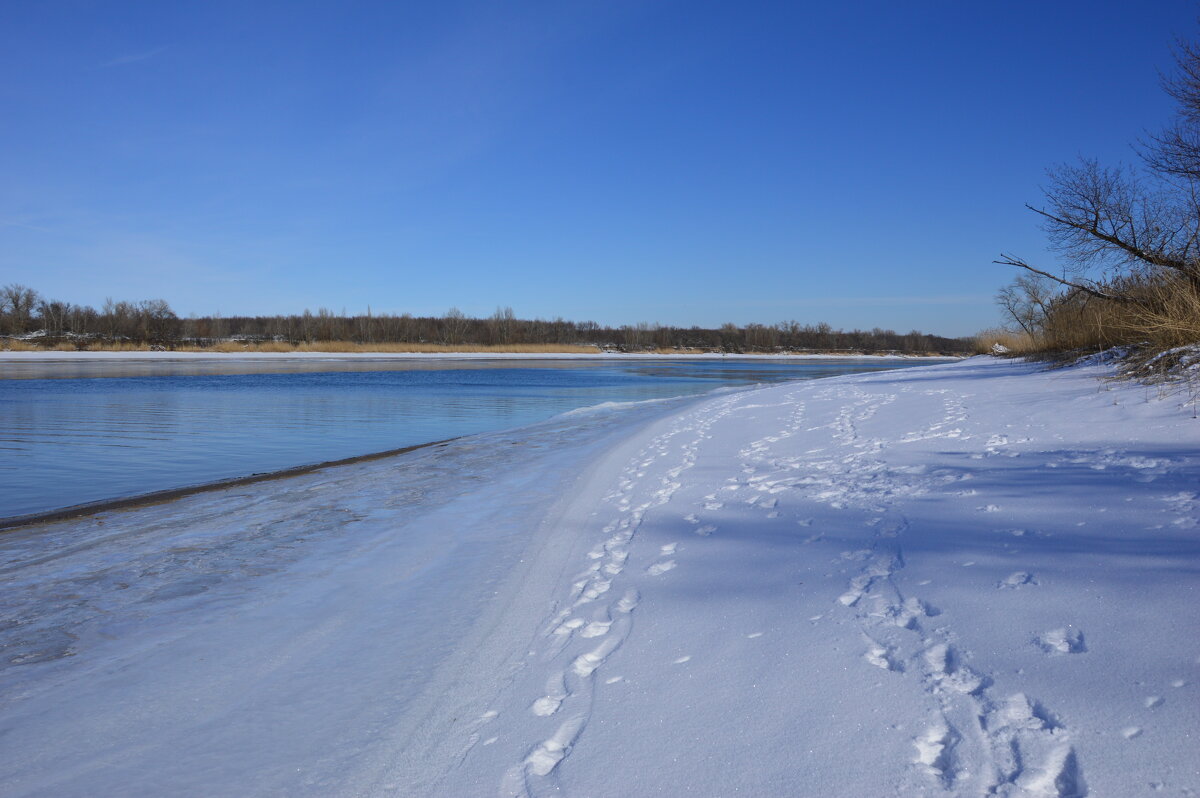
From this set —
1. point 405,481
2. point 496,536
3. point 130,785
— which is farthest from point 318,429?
point 130,785

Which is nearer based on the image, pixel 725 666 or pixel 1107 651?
pixel 1107 651

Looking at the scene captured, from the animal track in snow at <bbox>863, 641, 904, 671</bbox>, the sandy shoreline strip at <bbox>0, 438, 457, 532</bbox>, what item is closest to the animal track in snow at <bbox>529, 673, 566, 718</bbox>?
the animal track in snow at <bbox>863, 641, 904, 671</bbox>

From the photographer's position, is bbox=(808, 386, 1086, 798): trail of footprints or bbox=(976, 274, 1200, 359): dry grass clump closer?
bbox=(808, 386, 1086, 798): trail of footprints

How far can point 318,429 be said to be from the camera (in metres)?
13.5

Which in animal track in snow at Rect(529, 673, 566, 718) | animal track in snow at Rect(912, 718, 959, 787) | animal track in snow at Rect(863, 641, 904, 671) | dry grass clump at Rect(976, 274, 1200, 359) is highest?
dry grass clump at Rect(976, 274, 1200, 359)

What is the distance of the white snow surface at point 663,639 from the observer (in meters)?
2.21

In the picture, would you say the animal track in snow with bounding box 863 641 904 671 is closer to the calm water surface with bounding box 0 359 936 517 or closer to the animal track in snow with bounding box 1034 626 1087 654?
the animal track in snow with bounding box 1034 626 1087 654

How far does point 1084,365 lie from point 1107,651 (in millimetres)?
10923

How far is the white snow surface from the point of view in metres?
2.21

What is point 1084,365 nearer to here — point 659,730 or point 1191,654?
point 1191,654

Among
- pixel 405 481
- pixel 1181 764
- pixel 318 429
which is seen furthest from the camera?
pixel 318 429

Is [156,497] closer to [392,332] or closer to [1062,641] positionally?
[1062,641]

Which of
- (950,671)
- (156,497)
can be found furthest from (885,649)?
(156,497)

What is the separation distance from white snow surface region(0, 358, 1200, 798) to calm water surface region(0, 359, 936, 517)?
272cm
